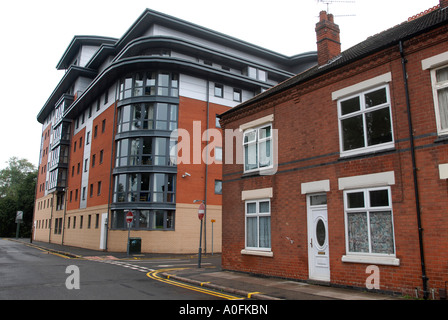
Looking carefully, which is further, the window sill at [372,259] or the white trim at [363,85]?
the white trim at [363,85]

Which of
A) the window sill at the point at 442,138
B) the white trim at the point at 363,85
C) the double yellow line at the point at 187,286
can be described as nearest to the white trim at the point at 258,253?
the double yellow line at the point at 187,286

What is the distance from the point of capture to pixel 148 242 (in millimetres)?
26656

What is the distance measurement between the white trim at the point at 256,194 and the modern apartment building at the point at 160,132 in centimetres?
1445

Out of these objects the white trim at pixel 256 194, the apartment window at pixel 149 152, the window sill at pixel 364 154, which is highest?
the apartment window at pixel 149 152

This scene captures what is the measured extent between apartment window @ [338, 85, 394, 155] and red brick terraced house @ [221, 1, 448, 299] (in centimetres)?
3

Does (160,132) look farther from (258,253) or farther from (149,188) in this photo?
(258,253)

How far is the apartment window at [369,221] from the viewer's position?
9172 mm

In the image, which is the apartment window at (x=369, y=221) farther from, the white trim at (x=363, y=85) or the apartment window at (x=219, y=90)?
the apartment window at (x=219, y=90)

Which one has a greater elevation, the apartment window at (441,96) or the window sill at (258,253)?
the apartment window at (441,96)

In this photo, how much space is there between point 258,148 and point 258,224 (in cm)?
299

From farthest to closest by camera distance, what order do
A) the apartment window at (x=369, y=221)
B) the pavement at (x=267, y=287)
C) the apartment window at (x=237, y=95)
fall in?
the apartment window at (x=237, y=95) → the apartment window at (x=369, y=221) → the pavement at (x=267, y=287)
